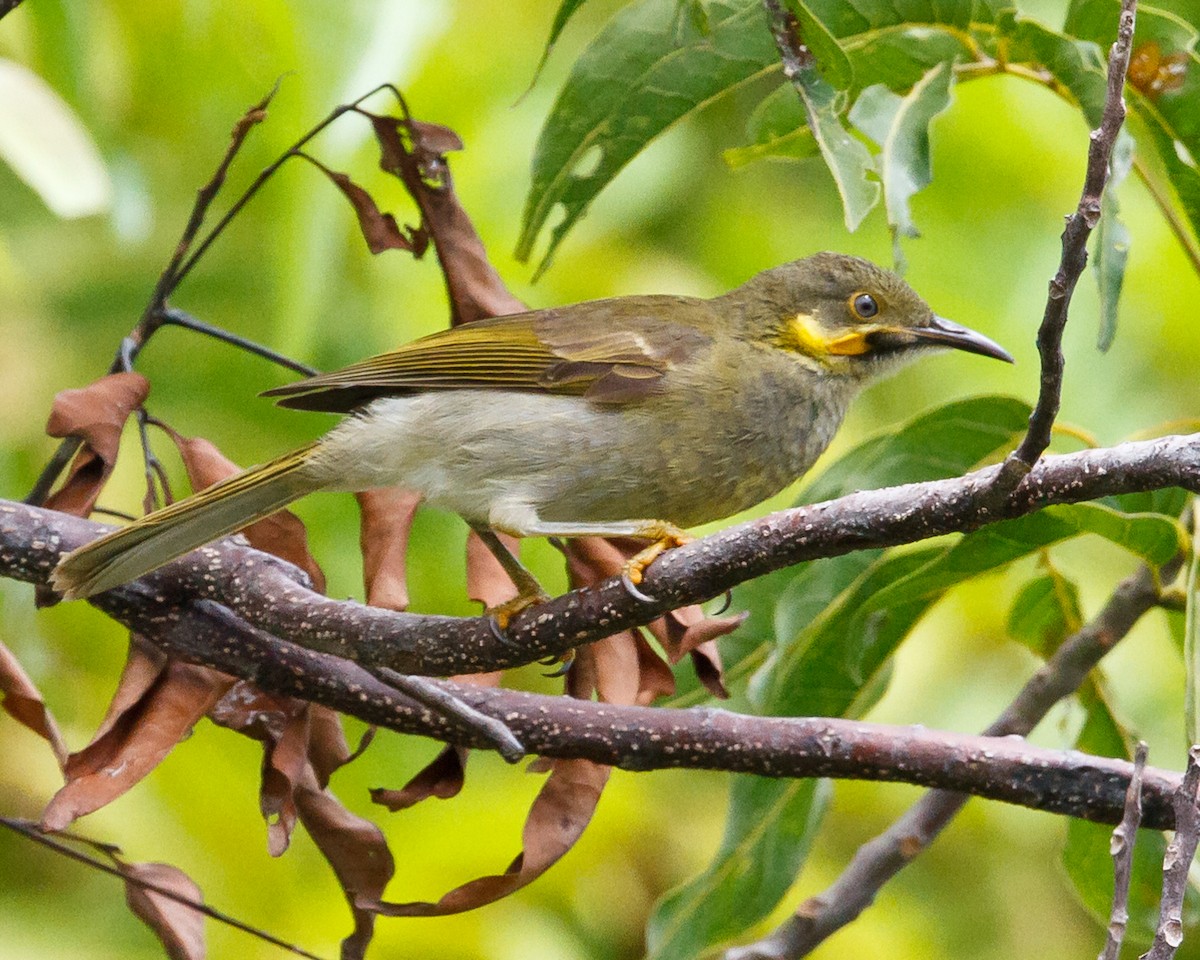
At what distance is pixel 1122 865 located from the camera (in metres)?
1.95

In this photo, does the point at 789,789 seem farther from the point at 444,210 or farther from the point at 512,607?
the point at 444,210

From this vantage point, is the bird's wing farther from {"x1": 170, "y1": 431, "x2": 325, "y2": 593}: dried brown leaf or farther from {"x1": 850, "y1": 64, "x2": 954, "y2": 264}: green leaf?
{"x1": 850, "y1": 64, "x2": 954, "y2": 264}: green leaf

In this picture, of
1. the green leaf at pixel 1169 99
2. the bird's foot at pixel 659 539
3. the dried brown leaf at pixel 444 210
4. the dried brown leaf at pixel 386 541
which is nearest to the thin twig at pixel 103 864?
the dried brown leaf at pixel 386 541

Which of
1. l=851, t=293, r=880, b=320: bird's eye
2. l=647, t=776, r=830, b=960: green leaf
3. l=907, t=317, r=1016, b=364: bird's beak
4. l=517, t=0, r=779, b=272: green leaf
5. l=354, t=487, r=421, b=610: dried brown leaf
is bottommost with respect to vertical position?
l=647, t=776, r=830, b=960: green leaf

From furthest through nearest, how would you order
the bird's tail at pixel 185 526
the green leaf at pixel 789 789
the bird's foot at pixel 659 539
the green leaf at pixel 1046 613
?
the green leaf at pixel 1046 613, the green leaf at pixel 789 789, the bird's foot at pixel 659 539, the bird's tail at pixel 185 526

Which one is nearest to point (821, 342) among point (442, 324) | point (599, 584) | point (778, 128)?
Answer: point (778, 128)

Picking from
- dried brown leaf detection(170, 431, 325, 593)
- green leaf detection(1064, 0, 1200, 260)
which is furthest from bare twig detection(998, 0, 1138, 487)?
dried brown leaf detection(170, 431, 325, 593)

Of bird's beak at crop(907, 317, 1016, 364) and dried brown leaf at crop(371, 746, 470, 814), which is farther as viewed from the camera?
bird's beak at crop(907, 317, 1016, 364)

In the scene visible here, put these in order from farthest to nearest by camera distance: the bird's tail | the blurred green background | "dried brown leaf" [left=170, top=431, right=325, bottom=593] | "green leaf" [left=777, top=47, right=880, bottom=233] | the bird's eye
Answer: the blurred green background → the bird's eye → "dried brown leaf" [left=170, top=431, right=325, bottom=593] → the bird's tail → "green leaf" [left=777, top=47, right=880, bottom=233]

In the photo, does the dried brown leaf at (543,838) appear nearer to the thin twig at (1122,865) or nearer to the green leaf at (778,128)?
the thin twig at (1122,865)

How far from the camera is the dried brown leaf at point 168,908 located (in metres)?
2.82

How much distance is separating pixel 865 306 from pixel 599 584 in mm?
1621

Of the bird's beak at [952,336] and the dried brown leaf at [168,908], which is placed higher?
the bird's beak at [952,336]

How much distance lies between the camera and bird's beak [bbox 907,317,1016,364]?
3.54 metres
